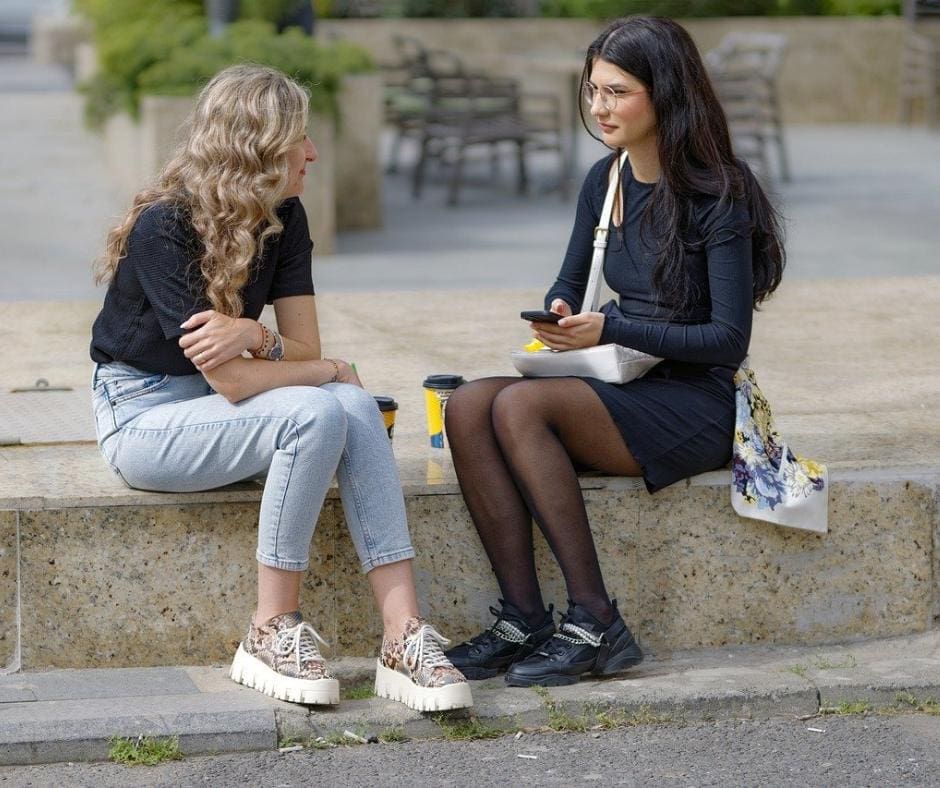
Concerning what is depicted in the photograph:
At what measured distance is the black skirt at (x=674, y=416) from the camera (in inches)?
148

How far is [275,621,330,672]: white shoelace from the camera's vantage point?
3.57 meters

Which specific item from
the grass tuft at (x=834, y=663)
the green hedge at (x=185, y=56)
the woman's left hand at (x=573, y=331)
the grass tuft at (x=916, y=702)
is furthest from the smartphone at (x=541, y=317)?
the green hedge at (x=185, y=56)

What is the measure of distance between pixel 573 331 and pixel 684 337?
0.84ft

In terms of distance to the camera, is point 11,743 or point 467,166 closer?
point 11,743

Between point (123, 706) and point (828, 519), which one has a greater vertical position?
point (828, 519)

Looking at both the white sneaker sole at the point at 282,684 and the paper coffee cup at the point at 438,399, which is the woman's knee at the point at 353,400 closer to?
the paper coffee cup at the point at 438,399

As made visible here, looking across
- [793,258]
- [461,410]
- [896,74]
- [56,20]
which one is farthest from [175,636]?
[56,20]

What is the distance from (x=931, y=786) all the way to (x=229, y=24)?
24.9ft

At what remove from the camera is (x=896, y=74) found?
1694 centimetres

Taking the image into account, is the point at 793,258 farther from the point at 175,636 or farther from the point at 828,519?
the point at 175,636

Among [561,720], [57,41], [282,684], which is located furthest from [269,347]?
[57,41]

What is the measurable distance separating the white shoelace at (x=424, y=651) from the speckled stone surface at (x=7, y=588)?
931 mm

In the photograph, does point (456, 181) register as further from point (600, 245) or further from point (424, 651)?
point (424, 651)

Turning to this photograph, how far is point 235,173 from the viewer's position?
3518mm
